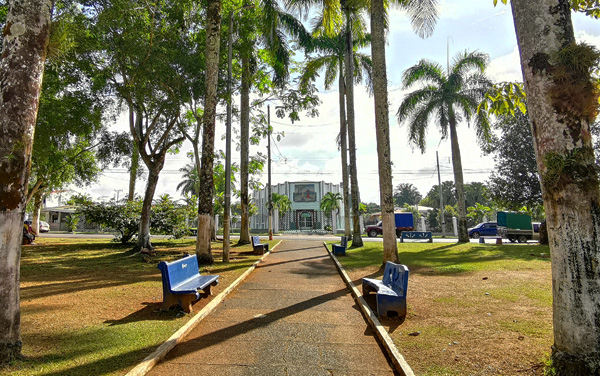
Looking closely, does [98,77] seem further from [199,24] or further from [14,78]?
[14,78]

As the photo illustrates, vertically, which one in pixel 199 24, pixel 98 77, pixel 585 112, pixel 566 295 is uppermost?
pixel 199 24

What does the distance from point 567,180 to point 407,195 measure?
110m

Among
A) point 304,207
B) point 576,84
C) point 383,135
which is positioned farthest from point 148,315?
point 304,207

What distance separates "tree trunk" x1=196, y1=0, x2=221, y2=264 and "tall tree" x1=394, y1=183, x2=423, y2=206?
328 feet

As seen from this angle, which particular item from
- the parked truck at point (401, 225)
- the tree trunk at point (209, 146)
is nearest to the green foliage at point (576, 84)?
the tree trunk at point (209, 146)

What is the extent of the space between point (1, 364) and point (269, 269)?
26.1 feet

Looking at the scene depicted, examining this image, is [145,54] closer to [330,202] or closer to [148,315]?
[148,315]

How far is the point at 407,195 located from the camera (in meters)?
108

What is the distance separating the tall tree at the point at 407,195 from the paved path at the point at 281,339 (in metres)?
103

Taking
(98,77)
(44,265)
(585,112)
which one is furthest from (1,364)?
(98,77)

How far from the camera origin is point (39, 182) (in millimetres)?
19938

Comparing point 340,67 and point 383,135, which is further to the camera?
point 340,67

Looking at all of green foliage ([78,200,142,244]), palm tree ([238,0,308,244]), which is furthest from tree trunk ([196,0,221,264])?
green foliage ([78,200,142,244])

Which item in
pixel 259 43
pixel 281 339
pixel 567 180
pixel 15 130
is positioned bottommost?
pixel 281 339
